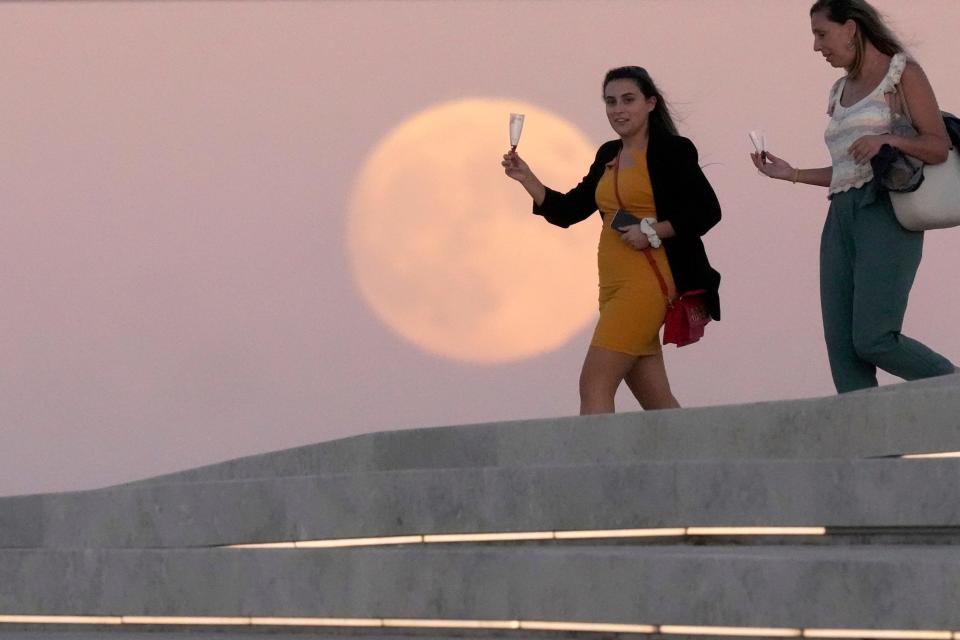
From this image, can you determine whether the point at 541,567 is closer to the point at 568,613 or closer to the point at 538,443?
the point at 568,613

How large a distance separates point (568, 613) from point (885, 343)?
240 cm

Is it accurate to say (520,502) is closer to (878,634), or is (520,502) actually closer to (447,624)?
(447,624)

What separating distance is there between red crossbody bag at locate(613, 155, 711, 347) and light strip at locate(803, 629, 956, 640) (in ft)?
9.57

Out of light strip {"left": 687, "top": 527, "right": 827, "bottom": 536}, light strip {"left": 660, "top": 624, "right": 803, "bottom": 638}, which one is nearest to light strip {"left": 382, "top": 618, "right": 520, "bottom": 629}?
light strip {"left": 660, "top": 624, "right": 803, "bottom": 638}

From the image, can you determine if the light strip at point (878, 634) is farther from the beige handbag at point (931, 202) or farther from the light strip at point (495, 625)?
the beige handbag at point (931, 202)

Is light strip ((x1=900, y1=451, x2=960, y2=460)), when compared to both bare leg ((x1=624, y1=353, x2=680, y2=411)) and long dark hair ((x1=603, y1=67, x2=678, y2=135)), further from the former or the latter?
long dark hair ((x1=603, y1=67, x2=678, y2=135))

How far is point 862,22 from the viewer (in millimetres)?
7992

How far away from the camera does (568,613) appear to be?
6359mm

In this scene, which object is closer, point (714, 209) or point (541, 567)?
point (541, 567)

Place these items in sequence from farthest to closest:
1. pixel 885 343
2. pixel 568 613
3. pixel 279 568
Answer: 1. pixel 885 343
2. pixel 279 568
3. pixel 568 613

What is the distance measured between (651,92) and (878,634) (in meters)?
3.83

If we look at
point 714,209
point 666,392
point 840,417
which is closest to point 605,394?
point 666,392

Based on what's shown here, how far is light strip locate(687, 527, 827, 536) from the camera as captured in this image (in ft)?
21.7

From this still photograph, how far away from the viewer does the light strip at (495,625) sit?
5.84 meters
